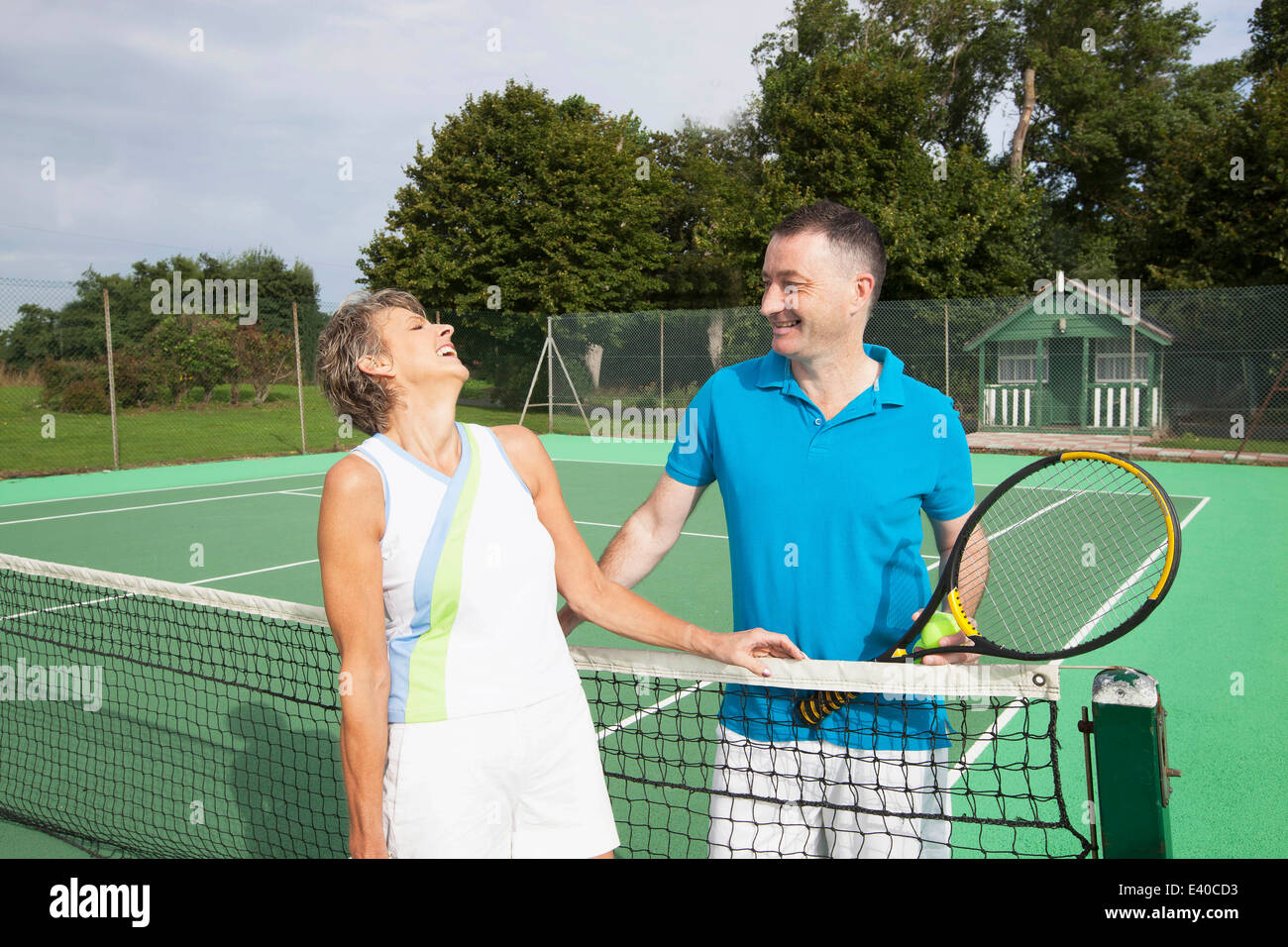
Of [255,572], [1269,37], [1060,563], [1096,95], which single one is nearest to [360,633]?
[255,572]

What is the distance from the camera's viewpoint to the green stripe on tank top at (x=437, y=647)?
6.58ft

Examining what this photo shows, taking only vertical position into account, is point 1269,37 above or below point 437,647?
above

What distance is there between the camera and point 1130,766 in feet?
5.94

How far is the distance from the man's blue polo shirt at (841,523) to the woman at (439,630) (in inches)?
9.1

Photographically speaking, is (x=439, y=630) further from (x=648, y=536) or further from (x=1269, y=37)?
(x=1269, y=37)

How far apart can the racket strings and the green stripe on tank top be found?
4.13ft

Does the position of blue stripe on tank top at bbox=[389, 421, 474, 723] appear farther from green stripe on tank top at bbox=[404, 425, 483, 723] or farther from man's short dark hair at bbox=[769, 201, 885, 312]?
man's short dark hair at bbox=[769, 201, 885, 312]

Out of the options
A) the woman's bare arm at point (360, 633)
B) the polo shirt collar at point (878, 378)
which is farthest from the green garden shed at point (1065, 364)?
the woman's bare arm at point (360, 633)

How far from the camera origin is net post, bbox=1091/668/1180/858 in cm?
179

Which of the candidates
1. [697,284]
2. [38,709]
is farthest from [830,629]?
[697,284]

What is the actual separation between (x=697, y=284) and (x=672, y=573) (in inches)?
1088

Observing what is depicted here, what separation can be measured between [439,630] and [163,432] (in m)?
19.5

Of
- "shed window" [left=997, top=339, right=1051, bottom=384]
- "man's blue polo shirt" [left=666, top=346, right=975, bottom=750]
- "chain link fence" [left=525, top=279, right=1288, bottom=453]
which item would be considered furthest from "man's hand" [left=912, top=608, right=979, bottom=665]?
"shed window" [left=997, top=339, right=1051, bottom=384]

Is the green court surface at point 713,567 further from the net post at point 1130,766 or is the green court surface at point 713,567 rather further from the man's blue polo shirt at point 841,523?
the man's blue polo shirt at point 841,523
